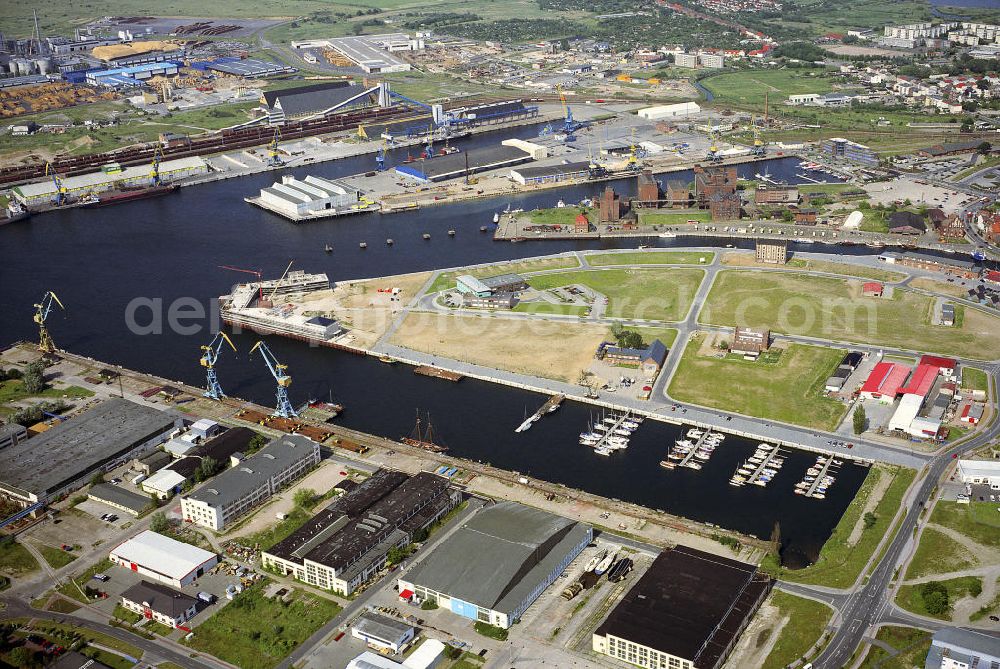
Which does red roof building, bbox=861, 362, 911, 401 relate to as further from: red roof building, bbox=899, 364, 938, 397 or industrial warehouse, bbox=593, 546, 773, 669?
industrial warehouse, bbox=593, 546, 773, 669

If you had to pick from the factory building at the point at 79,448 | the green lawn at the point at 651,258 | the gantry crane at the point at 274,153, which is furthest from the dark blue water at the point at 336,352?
the factory building at the point at 79,448

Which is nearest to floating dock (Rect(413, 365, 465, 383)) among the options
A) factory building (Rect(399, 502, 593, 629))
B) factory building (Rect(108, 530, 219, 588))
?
factory building (Rect(399, 502, 593, 629))

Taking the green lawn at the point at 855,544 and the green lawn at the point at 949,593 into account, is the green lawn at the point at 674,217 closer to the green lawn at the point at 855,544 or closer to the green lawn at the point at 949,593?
the green lawn at the point at 855,544

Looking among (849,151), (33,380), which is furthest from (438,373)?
(849,151)

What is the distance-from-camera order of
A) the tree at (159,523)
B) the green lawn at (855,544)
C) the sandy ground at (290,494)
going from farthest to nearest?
the sandy ground at (290,494)
the tree at (159,523)
the green lawn at (855,544)

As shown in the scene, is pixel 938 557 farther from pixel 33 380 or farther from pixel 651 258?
pixel 33 380
